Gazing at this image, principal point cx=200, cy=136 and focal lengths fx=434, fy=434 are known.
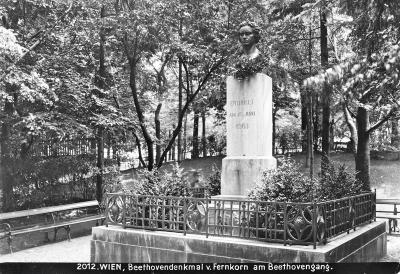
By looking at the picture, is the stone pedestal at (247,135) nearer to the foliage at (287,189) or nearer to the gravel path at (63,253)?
the foliage at (287,189)

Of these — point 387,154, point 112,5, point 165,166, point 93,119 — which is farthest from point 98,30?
point 387,154

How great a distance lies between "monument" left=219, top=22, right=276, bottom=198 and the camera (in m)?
9.14

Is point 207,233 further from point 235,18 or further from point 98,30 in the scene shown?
point 235,18

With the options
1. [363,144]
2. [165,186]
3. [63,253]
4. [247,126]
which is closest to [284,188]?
[247,126]

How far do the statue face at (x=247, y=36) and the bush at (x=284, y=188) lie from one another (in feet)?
9.99

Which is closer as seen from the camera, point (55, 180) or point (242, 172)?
point (242, 172)

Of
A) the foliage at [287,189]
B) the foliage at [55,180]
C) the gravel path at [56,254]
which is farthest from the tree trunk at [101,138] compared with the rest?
the foliage at [287,189]

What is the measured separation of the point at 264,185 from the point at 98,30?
10.1 metres

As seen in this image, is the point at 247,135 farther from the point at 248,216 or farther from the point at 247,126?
the point at 248,216

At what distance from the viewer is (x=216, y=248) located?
Result: 7023 millimetres

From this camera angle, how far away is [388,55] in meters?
4.06

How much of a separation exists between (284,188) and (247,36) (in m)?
3.81

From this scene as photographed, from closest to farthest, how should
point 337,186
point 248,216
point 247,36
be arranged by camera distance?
point 248,216 < point 337,186 < point 247,36

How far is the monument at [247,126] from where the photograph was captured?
9141 mm
